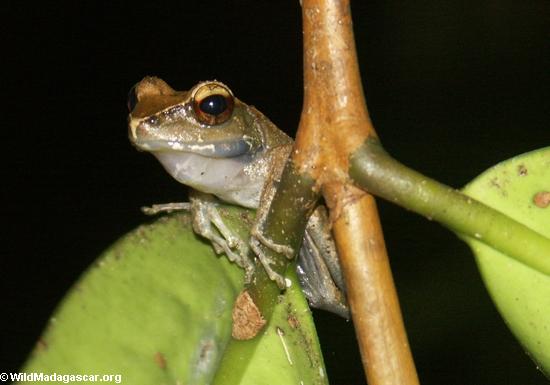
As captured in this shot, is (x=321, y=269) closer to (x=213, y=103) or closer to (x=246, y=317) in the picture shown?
(x=213, y=103)

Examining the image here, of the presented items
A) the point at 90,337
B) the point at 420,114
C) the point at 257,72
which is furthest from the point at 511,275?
the point at 257,72

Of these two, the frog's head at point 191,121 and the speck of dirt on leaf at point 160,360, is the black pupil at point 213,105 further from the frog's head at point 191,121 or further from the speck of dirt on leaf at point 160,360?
the speck of dirt on leaf at point 160,360

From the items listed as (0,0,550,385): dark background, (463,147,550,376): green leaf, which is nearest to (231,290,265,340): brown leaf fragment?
(463,147,550,376): green leaf

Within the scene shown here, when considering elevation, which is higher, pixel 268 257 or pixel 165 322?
pixel 268 257

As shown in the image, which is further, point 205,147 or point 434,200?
point 205,147

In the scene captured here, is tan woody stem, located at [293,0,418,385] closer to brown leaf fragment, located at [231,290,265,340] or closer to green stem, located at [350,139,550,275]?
green stem, located at [350,139,550,275]

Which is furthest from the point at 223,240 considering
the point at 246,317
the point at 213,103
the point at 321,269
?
the point at 321,269

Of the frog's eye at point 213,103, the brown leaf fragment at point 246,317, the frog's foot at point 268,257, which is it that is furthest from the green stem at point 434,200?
the frog's eye at point 213,103

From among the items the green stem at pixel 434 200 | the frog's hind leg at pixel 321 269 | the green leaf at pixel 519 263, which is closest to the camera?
the green stem at pixel 434 200
